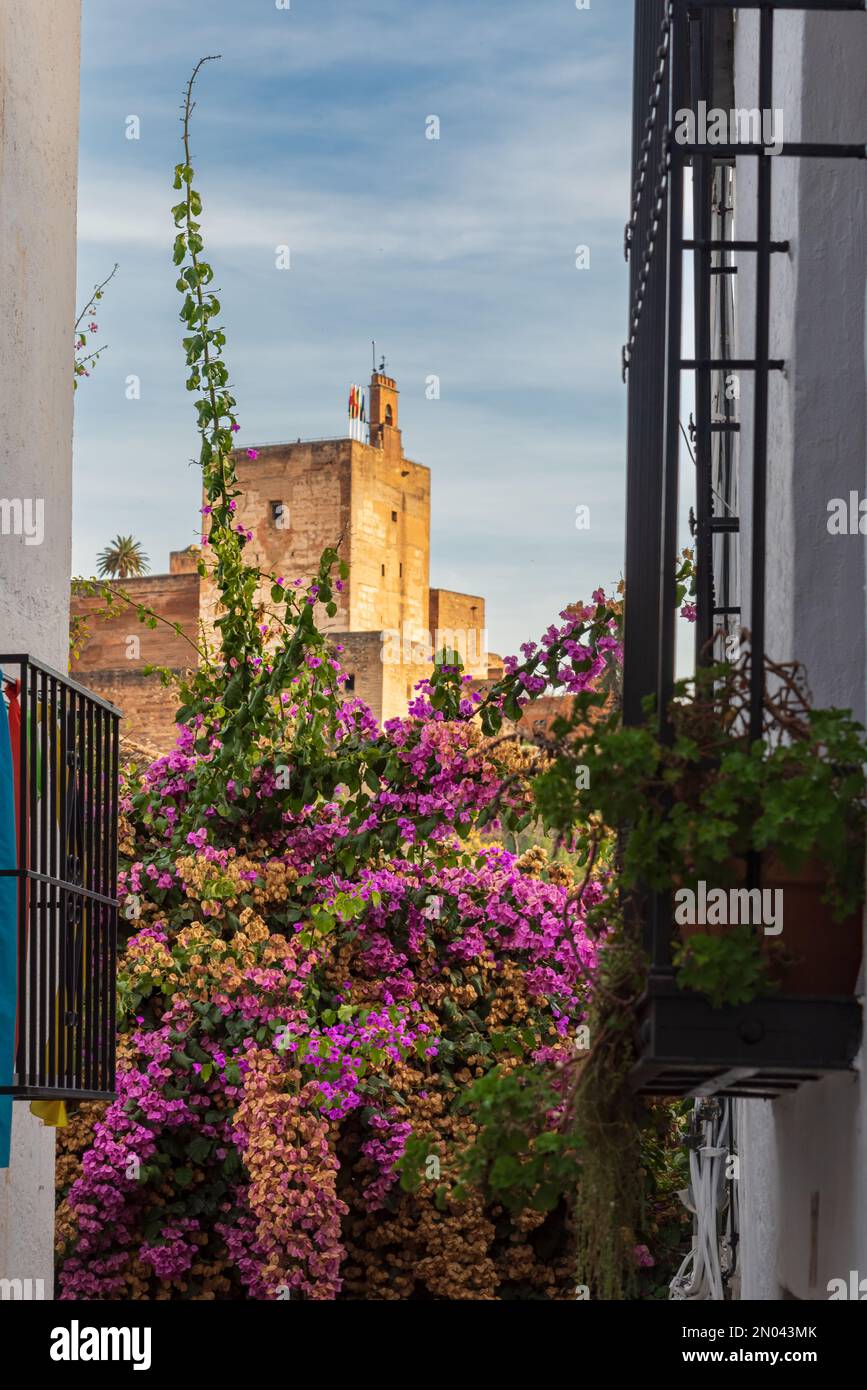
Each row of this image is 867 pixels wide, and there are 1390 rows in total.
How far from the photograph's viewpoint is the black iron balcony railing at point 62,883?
5.39 metres

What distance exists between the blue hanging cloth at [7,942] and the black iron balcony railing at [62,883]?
11 mm

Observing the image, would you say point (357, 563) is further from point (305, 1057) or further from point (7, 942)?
point (7, 942)

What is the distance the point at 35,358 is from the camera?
716cm

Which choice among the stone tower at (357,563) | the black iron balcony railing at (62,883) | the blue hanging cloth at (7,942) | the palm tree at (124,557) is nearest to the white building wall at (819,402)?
the blue hanging cloth at (7,942)

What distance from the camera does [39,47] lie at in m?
7.26

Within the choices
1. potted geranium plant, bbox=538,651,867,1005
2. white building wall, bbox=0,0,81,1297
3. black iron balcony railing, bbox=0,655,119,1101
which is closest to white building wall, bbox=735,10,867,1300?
potted geranium plant, bbox=538,651,867,1005

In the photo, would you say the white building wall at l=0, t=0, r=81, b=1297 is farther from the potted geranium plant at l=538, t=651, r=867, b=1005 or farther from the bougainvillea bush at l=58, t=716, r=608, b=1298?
the potted geranium plant at l=538, t=651, r=867, b=1005

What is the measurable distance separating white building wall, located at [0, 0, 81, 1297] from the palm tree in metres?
45.6

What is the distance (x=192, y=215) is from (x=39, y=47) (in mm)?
1681

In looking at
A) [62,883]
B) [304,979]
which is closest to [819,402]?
[62,883]

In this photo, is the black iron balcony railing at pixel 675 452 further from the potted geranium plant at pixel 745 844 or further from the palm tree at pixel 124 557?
the palm tree at pixel 124 557

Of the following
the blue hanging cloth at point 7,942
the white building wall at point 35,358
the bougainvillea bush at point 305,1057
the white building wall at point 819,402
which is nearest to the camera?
the white building wall at point 819,402

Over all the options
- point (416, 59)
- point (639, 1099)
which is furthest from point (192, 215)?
point (416, 59)

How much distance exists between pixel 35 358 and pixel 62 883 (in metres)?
2.34
